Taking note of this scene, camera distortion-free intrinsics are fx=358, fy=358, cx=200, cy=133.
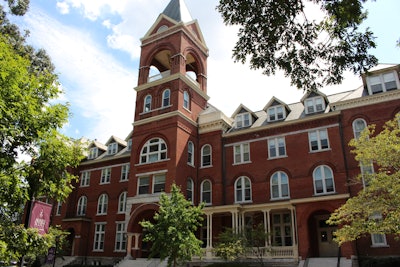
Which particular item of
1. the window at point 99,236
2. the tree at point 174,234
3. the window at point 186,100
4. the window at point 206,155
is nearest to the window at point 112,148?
the window at point 99,236

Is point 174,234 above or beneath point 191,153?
beneath

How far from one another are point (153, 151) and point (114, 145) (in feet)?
37.5

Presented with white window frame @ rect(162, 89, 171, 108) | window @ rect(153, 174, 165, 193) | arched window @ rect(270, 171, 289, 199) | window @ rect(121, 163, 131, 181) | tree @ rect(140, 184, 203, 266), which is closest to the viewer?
tree @ rect(140, 184, 203, 266)

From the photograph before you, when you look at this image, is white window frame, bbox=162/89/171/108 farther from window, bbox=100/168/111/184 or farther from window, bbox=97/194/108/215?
window, bbox=97/194/108/215

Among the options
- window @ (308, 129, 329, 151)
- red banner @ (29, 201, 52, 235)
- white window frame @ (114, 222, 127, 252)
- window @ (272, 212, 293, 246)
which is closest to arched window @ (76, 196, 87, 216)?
white window frame @ (114, 222, 127, 252)

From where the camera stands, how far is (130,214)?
98.0 feet

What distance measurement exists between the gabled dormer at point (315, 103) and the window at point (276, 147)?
10.2 feet

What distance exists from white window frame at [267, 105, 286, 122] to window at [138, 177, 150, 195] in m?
11.7

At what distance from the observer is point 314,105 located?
28.7 metres

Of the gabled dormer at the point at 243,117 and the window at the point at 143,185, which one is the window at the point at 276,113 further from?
the window at the point at 143,185

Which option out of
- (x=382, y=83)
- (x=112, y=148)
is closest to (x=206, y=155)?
(x=112, y=148)

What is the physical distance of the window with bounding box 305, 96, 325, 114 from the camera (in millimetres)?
28431

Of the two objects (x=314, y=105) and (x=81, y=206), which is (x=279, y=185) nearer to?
(x=314, y=105)

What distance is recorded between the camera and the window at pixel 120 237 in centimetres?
3419
